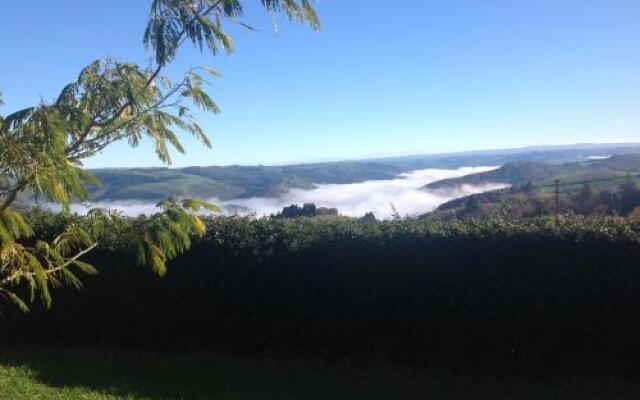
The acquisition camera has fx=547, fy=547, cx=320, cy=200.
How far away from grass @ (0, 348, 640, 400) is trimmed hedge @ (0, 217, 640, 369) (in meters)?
0.30

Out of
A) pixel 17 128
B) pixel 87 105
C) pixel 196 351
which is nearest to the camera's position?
pixel 17 128

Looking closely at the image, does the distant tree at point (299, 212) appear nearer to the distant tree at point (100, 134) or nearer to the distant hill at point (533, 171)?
the distant tree at point (100, 134)

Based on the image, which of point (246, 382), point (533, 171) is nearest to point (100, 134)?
point (246, 382)

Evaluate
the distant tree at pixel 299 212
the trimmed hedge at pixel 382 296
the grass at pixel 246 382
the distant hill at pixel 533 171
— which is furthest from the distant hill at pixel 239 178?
the grass at pixel 246 382

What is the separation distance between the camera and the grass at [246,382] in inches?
255

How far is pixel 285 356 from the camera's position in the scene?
8.02 metres

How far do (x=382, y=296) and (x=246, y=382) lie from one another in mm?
2142

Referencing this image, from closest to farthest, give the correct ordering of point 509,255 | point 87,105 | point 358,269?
point 87,105 < point 509,255 < point 358,269

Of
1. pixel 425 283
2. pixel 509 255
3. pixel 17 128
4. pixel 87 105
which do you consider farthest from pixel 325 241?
pixel 17 128

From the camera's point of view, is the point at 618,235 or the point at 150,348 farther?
the point at 150,348

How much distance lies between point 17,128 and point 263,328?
548 centimetres

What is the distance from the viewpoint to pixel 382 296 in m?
7.57

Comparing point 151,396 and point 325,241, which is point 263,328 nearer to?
point 325,241

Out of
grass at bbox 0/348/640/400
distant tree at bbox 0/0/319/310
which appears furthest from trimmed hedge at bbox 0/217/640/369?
distant tree at bbox 0/0/319/310
